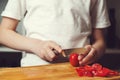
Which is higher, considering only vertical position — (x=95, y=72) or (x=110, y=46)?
(x=95, y=72)

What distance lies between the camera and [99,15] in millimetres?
1004

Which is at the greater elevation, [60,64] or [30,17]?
[30,17]

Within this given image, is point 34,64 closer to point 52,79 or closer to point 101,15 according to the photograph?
point 52,79

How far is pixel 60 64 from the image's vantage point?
875mm

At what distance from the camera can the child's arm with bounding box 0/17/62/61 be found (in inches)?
33.1

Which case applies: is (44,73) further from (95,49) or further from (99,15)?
(99,15)

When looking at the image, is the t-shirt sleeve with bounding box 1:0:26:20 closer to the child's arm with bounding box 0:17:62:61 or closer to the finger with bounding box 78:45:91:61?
the child's arm with bounding box 0:17:62:61

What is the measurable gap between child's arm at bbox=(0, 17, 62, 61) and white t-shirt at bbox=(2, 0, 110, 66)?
1.2 inches

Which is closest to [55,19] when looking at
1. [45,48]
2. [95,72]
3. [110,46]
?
[45,48]

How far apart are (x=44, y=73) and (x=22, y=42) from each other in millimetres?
155

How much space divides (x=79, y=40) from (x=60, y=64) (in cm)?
11

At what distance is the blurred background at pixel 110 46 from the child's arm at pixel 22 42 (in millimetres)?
557

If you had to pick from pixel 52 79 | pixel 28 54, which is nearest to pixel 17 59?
pixel 28 54

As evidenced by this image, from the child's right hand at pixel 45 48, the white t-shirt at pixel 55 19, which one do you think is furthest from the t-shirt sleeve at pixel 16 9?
the child's right hand at pixel 45 48
